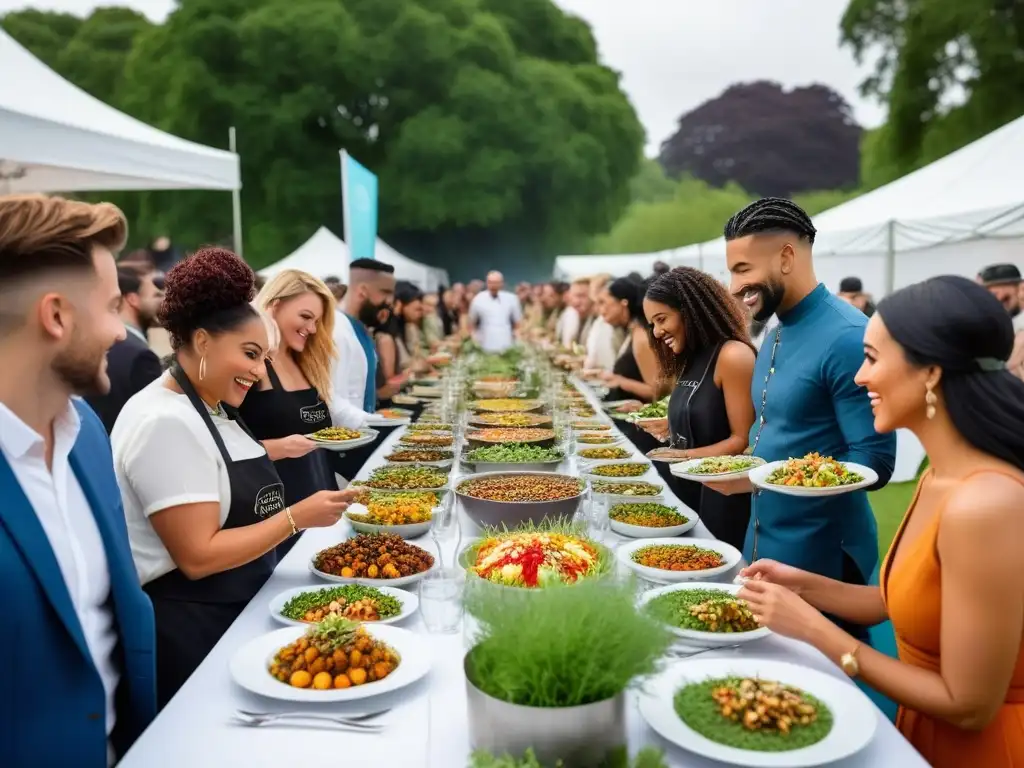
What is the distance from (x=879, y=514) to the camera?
6.48 metres

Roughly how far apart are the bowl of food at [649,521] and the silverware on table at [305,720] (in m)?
1.27

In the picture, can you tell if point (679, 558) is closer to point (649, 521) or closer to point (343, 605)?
point (649, 521)

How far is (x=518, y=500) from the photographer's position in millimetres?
2627

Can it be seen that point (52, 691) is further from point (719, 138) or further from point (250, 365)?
point (719, 138)

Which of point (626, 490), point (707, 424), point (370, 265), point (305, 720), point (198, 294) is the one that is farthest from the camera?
point (370, 265)

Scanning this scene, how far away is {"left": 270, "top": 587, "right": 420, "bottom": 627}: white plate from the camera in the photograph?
6.63ft

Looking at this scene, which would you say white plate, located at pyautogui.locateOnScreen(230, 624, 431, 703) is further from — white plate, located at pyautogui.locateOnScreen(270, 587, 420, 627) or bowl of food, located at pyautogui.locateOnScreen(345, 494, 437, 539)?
bowl of food, located at pyautogui.locateOnScreen(345, 494, 437, 539)

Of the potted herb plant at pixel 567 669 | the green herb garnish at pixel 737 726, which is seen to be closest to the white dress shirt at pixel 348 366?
the green herb garnish at pixel 737 726

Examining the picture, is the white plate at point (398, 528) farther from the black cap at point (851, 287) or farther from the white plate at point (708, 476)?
the black cap at point (851, 287)

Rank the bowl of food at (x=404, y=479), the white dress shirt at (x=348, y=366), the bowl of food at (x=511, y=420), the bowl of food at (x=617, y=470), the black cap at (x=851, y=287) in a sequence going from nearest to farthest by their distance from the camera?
the bowl of food at (x=404, y=479) → the bowl of food at (x=617, y=470) → the bowl of food at (x=511, y=420) → the white dress shirt at (x=348, y=366) → the black cap at (x=851, y=287)

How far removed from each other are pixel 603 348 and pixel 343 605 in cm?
616

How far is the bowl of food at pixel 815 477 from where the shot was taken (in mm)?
2158

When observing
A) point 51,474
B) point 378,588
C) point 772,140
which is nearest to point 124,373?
point 378,588

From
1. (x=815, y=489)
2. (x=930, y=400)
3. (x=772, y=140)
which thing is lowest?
(x=815, y=489)
